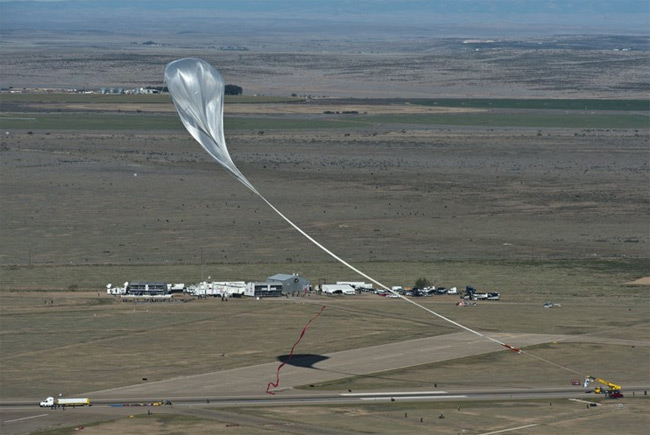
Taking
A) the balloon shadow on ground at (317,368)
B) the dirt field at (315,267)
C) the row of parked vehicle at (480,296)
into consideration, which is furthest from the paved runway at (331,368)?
the row of parked vehicle at (480,296)

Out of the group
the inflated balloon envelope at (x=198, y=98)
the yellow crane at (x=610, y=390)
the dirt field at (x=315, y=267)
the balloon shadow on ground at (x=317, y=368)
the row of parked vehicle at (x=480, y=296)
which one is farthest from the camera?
the row of parked vehicle at (x=480, y=296)

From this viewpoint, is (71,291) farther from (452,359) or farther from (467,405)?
(467,405)

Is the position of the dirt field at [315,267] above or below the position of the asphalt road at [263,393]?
below

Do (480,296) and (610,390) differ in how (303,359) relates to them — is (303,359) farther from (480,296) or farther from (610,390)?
(480,296)

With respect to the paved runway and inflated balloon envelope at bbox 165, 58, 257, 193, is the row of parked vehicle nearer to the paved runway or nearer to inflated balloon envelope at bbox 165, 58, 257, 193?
the paved runway

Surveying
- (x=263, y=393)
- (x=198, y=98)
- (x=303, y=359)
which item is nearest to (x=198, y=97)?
(x=198, y=98)

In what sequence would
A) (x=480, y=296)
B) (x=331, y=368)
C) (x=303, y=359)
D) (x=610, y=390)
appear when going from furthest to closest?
(x=480, y=296)
(x=303, y=359)
(x=331, y=368)
(x=610, y=390)

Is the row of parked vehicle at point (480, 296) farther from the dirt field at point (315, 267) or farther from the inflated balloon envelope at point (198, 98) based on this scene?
the inflated balloon envelope at point (198, 98)

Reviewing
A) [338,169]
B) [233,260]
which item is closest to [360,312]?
[233,260]

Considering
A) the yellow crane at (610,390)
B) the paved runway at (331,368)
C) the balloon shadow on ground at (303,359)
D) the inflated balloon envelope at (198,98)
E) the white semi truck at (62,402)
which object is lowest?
the balloon shadow on ground at (303,359)
